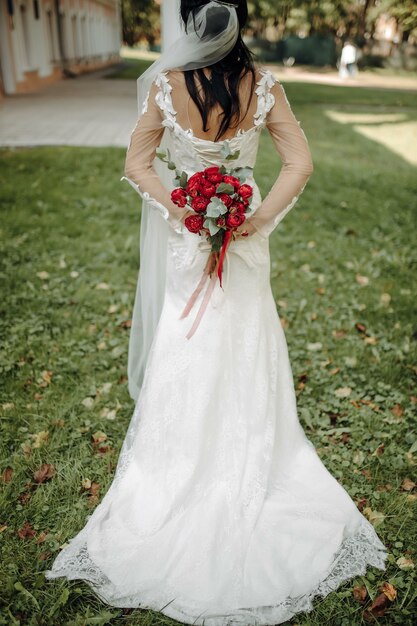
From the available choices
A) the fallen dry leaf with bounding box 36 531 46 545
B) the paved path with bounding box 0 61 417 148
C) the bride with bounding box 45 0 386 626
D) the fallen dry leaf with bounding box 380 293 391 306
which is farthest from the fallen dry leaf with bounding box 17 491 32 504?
the paved path with bounding box 0 61 417 148

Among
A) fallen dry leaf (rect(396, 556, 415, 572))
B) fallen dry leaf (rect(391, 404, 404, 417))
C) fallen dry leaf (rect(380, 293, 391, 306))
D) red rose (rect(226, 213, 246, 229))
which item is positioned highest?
red rose (rect(226, 213, 246, 229))

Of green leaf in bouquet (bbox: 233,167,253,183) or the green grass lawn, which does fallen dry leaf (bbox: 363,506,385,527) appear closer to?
the green grass lawn

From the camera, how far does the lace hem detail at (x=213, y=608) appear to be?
219 cm

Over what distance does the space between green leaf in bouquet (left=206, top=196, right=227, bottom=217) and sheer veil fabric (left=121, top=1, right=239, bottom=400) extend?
49 cm

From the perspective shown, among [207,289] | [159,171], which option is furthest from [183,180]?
[159,171]

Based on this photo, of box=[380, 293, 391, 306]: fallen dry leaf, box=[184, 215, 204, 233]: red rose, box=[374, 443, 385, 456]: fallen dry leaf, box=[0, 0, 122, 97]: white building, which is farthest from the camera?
box=[0, 0, 122, 97]: white building

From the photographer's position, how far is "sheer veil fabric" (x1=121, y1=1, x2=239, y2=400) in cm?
205

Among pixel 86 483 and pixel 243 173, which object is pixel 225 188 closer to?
pixel 243 173

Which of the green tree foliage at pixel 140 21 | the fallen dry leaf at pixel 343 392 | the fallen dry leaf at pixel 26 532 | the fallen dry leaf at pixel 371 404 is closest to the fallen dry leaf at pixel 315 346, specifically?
the fallen dry leaf at pixel 343 392

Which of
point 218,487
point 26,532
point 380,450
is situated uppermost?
point 218,487

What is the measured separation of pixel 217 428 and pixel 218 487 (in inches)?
11.7

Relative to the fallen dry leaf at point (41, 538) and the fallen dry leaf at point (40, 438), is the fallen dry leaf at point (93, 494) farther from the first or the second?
the fallen dry leaf at point (40, 438)

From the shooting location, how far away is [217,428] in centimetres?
263

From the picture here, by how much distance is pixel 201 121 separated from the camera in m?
2.21
